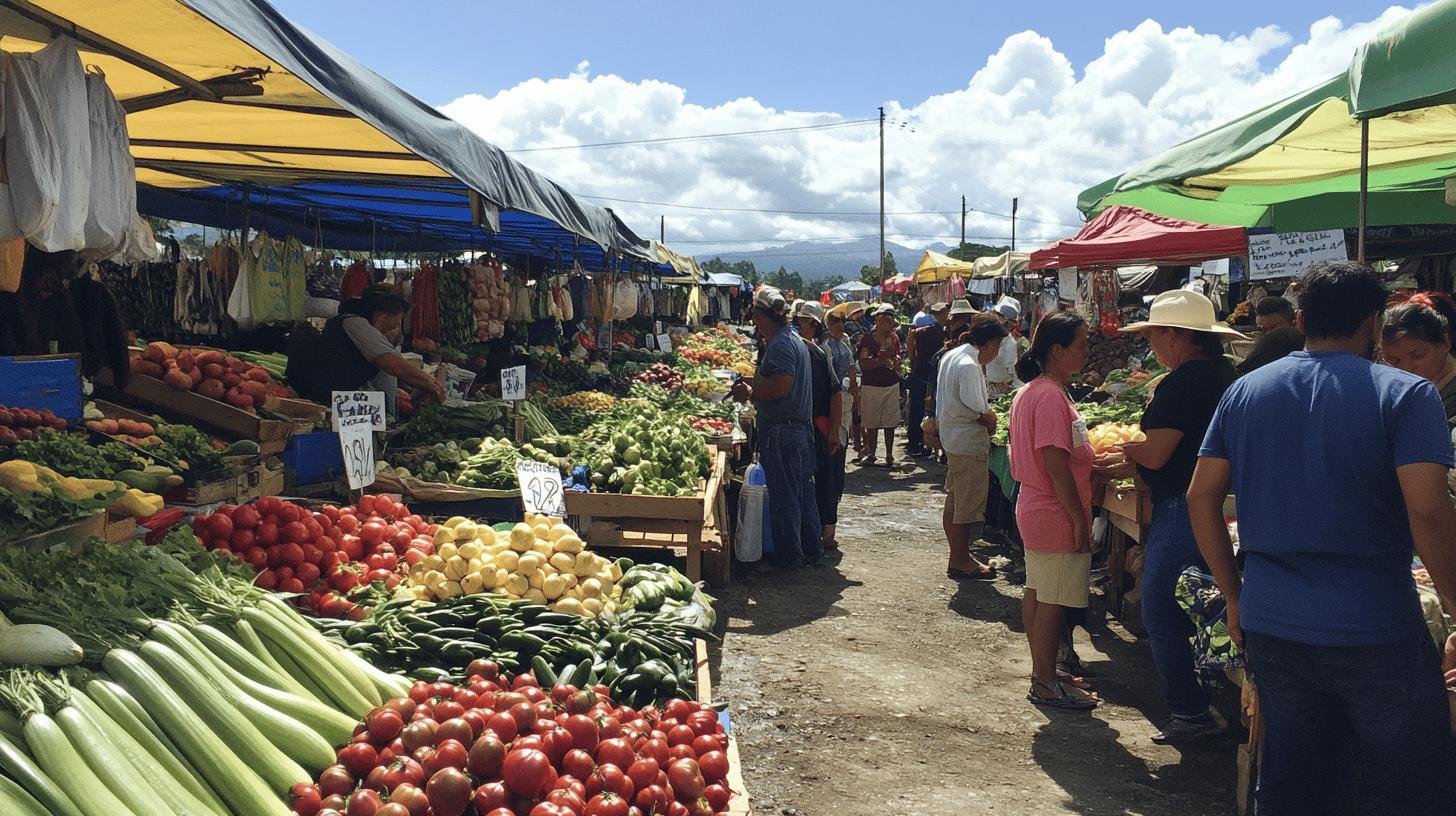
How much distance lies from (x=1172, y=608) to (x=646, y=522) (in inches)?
128

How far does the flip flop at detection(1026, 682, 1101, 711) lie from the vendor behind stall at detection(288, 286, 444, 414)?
4.24m

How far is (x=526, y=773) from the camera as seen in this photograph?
2.45 meters

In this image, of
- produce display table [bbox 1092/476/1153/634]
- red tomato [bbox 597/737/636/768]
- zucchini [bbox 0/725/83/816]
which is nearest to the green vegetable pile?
red tomato [bbox 597/737/636/768]

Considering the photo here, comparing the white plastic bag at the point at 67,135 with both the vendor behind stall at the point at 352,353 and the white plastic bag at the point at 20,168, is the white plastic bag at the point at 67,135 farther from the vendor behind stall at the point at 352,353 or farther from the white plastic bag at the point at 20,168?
the vendor behind stall at the point at 352,353

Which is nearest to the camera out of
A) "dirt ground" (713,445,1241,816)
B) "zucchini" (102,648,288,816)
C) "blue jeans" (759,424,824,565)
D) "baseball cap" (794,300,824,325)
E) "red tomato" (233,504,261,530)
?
"zucchini" (102,648,288,816)

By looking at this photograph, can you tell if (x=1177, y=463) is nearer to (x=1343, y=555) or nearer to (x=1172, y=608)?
(x=1172, y=608)

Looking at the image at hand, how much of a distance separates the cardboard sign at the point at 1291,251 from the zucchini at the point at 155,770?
707 cm

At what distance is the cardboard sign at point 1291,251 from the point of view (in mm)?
6883

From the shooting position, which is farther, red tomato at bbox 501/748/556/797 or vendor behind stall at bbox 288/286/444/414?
vendor behind stall at bbox 288/286/444/414

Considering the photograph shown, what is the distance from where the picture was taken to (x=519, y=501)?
6.22 metres

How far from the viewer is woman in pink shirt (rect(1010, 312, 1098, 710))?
493 centimetres

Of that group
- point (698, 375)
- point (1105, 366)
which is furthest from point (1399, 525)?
point (698, 375)

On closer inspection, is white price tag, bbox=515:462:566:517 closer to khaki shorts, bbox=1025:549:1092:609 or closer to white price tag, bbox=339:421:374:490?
Answer: white price tag, bbox=339:421:374:490

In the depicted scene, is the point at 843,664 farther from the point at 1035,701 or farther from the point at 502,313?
the point at 502,313
